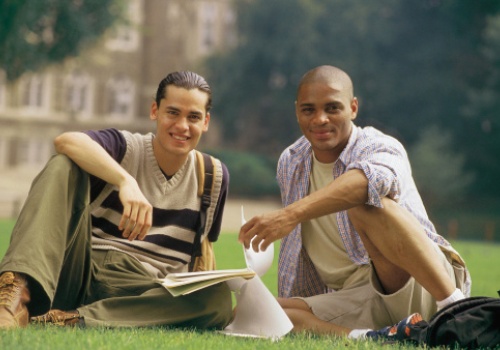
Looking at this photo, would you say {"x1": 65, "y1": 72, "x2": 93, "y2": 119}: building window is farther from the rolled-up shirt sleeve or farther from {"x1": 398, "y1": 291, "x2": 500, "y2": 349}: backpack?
{"x1": 398, "y1": 291, "x2": 500, "y2": 349}: backpack

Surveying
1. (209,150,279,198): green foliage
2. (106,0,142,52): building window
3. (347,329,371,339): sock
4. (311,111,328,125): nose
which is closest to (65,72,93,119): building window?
(106,0,142,52): building window

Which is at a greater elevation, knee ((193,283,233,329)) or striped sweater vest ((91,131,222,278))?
striped sweater vest ((91,131,222,278))

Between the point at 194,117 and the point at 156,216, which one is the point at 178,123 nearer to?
the point at 194,117

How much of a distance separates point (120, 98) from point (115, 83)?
811mm

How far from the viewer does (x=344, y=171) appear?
19.2ft

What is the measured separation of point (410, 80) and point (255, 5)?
7.81 metres

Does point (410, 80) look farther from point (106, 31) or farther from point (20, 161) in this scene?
point (20, 161)

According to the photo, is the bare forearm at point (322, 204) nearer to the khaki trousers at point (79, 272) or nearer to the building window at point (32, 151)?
the khaki trousers at point (79, 272)

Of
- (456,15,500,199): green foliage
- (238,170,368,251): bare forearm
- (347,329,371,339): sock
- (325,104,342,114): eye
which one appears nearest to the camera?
(238,170,368,251): bare forearm

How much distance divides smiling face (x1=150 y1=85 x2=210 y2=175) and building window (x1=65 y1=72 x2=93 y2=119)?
44080 mm

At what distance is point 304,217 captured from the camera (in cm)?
515

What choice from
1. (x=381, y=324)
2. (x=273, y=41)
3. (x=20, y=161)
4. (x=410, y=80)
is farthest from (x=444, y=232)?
(x=381, y=324)

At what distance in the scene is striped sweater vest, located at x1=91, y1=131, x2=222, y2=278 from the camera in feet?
18.5

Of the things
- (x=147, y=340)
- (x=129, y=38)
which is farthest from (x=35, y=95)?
(x=147, y=340)
